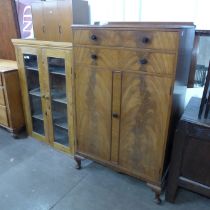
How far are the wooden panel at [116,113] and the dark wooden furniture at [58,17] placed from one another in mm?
780

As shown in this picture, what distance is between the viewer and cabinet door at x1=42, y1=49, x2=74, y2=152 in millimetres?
1955

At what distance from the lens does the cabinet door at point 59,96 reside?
1955 mm

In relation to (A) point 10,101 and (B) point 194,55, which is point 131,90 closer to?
(B) point 194,55

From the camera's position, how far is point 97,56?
1.54 m

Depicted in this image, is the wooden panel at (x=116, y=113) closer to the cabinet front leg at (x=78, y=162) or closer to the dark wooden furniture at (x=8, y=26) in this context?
the cabinet front leg at (x=78, y=162)

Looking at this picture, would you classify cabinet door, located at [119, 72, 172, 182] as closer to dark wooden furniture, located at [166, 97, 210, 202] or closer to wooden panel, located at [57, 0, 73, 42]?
dark wooden furniture, located at [166, 97, 210, 202]

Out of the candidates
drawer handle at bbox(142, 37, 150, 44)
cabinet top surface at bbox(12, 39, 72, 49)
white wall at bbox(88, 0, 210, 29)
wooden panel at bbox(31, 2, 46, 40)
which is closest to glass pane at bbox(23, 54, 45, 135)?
cabinet top surface at bbox(12, 39, 72, 49)

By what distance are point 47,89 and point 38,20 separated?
72 centimetres

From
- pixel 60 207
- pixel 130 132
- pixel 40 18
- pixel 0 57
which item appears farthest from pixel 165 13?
pixel 0 57

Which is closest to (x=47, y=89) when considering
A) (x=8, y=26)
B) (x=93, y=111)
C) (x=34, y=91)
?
(x=34, y=91)

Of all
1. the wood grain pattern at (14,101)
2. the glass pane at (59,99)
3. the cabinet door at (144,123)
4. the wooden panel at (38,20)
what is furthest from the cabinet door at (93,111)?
the wood grain pattern at (14,101)

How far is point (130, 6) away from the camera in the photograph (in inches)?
75.8

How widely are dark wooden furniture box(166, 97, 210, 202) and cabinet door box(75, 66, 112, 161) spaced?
1.80 ft

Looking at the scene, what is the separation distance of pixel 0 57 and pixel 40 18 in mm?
1258
